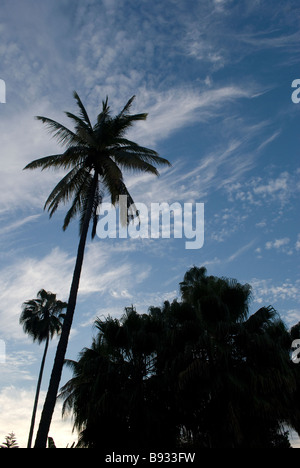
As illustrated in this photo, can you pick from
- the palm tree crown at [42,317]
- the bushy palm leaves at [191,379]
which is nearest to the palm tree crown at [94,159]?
the bushy palm leaves at [191,379]

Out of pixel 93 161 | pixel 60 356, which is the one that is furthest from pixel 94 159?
pixel 60 356

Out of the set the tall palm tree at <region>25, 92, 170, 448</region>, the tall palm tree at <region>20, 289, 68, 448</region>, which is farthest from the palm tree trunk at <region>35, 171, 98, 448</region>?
the tall palm tree at <region>20, 289, 68, 448</region>

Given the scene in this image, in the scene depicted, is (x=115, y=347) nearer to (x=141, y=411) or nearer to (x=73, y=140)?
(x=141, y=411)

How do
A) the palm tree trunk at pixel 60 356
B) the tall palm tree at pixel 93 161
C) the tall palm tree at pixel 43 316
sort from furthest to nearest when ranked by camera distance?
the tall palm tree at pixel 43 316, the tall palm tree at pixel 93 161, the palm tree trunk at pixel 60 356

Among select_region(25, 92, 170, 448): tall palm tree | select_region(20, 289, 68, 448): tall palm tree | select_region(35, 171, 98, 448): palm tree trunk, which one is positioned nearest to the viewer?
select_region(35, 171, 98, 448): palm tree trunk

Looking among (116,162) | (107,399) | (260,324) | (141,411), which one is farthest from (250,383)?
(116,162)

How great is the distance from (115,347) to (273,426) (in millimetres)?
6552

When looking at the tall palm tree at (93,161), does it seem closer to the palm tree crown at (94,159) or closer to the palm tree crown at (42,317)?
the palm tree crown at (94,159)

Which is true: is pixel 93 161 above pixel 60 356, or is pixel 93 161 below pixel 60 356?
above

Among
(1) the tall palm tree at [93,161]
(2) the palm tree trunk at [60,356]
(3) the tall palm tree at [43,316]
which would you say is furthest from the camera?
(3) the tall palm tree at [43,316]

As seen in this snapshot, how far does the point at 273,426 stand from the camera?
1273cm

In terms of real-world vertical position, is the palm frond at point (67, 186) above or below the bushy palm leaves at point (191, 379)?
above

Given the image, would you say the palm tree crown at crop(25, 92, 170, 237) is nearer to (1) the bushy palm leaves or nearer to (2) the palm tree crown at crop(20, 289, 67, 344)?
(1) the bushy palm leaves

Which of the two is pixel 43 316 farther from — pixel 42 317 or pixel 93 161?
pixel 93 161
